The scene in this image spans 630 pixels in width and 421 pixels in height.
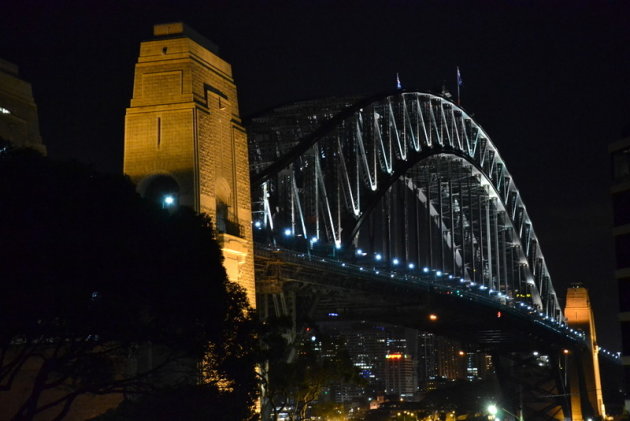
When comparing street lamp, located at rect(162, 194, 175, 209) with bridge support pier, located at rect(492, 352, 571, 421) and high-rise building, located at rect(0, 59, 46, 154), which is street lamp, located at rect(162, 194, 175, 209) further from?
bridge support pier, located at rect(492, 352, 571, 421)

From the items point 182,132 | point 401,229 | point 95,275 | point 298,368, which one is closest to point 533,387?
point 401,229

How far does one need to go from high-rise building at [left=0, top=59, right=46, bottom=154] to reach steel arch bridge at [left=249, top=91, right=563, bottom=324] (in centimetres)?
1402

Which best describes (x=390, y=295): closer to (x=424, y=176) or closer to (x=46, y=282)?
(x=424, y=176)

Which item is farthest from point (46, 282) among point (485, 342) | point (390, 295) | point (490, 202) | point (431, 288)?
point (490, 202)

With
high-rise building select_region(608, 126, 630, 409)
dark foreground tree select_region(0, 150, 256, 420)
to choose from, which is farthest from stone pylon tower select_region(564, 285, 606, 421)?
dark foreground tree select_region(0, 150, 256, 420)

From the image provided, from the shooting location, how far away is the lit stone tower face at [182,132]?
184ft

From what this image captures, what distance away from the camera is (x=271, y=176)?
78.7 meters

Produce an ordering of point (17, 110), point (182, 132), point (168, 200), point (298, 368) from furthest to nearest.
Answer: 1. point (17, 110)
2. point (298, 368)
3. point (182, 132)
4. point (168, 200)

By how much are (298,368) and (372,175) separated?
4647 cm

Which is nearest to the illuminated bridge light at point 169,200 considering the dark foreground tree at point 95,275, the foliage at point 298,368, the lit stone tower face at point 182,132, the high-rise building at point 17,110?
the lit stone tower face at point 182,132

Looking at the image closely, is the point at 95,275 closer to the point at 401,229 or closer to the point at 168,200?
the point at 168,200

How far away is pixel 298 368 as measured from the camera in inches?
2459

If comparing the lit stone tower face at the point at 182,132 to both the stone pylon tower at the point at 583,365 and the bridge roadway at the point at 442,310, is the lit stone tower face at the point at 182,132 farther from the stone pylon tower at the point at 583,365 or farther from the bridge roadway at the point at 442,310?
the stone pylon tower at the point at 583,365

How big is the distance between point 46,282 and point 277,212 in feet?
158
